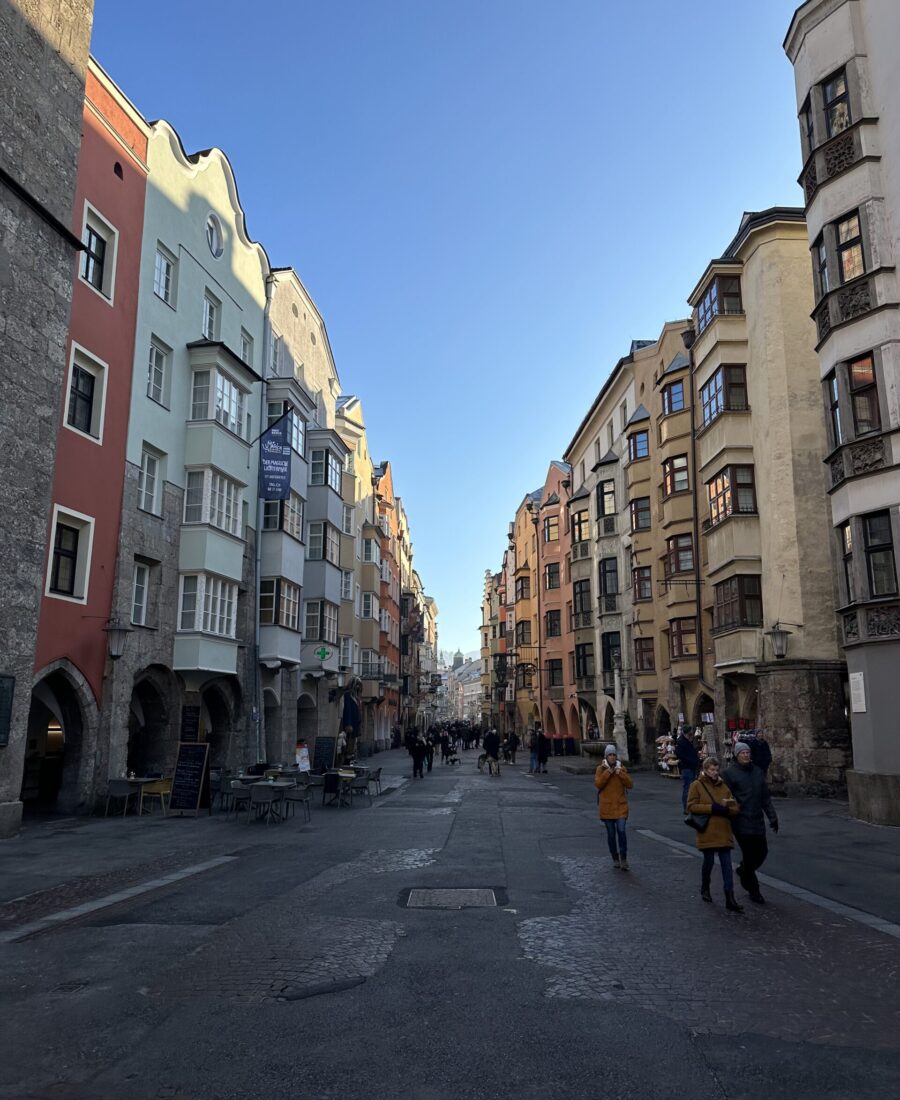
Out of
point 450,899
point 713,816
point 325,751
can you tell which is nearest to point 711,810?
point 713,816

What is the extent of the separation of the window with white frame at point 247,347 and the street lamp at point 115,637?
13081 millimetres

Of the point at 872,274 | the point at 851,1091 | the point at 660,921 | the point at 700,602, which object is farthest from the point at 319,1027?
the point at 700,602

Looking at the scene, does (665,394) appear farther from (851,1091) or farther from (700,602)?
(851,1091)

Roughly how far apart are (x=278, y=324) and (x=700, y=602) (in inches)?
744

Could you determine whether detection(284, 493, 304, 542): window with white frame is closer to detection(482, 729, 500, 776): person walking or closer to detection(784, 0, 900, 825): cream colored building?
detection(482, 729, 500, 776): person walking

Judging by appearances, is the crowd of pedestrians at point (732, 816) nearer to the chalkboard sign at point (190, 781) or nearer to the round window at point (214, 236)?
the chalkboard sign at point (190, 781)

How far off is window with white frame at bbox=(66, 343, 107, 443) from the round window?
863 centimetres

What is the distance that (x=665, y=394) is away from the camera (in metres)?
35.0

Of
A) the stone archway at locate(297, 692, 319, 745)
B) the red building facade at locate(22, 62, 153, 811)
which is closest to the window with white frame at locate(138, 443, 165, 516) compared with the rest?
the red building facade at locate(22, 62, 153, 811)

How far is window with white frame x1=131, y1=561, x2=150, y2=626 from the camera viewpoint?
22266mm

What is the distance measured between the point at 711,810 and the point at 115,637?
14.5 m

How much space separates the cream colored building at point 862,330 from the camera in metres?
18.2

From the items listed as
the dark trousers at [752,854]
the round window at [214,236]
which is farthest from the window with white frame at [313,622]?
the dark trousers at [752,854]

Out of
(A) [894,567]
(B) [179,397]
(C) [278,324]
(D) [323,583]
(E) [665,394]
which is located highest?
(C) [278,324]
